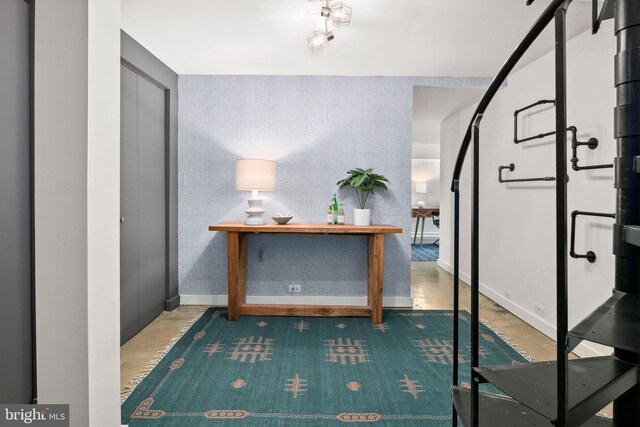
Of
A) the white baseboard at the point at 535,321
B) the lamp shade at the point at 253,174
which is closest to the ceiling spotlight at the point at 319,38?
the lamp shade at the point at 253,174

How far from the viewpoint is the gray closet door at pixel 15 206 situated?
1617 millimetres

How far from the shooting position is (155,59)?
3.14 metres

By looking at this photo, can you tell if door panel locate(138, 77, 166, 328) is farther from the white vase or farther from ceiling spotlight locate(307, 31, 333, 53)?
the white vase

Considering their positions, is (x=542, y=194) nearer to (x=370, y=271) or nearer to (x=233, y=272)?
(x=370, y=271)

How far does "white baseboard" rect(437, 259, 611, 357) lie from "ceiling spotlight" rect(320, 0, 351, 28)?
269 centimetres

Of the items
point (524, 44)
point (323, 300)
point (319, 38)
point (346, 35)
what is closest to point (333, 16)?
point (319, 38)

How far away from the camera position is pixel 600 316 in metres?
0.99

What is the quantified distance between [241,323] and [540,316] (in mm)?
2542

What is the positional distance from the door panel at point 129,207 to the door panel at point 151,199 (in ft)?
0.26

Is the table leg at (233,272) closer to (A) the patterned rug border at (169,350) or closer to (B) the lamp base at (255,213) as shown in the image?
(B) the lamp base at (255,213)

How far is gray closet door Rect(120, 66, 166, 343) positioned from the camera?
9.04 feet

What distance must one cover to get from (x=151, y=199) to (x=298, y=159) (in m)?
1.41

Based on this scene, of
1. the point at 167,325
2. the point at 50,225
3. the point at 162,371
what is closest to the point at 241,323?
the point at 167,325

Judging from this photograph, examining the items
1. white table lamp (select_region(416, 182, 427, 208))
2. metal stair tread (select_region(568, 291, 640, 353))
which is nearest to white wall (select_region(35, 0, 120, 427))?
metal stair tread (select_region(568, 291, 640, 353))
